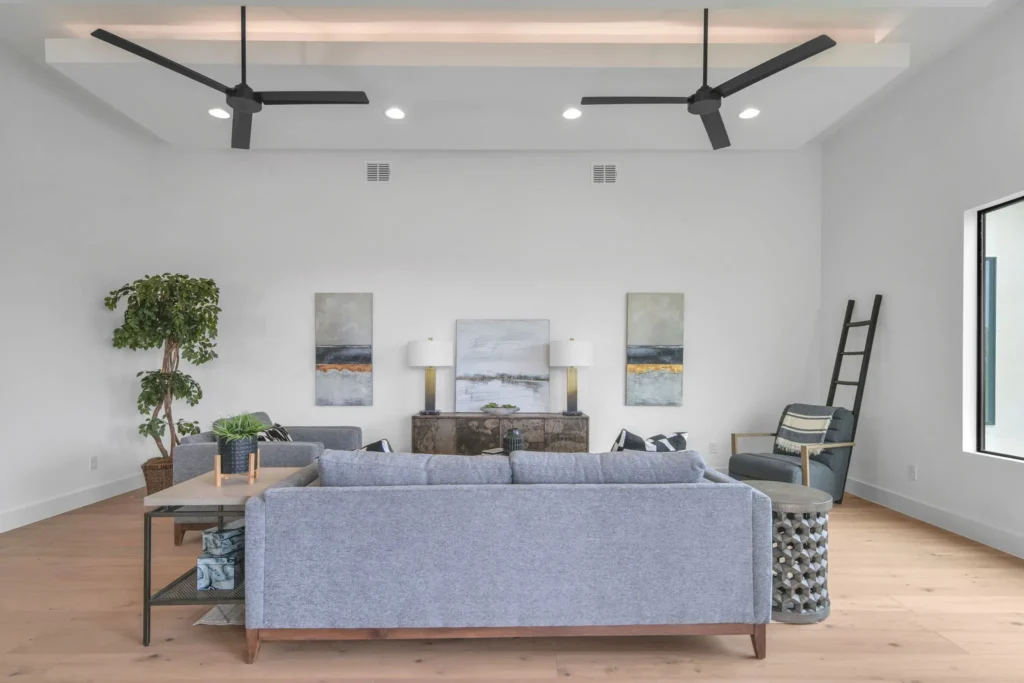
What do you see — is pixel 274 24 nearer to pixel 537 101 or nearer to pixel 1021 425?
pixel 537 101

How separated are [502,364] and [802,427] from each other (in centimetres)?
282

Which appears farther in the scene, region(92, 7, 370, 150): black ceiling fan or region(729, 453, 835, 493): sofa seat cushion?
region(729, 453, 835, 493): sofa seat cushion

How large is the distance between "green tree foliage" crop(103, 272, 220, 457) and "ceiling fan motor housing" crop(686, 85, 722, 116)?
4236mm

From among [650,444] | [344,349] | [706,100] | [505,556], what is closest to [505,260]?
[344,349]

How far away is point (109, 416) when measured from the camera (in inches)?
204

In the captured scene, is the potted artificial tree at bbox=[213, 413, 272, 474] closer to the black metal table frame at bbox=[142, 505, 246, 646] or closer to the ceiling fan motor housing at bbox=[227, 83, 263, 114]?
the black metal table frame at bbox=[142, 505, 246, 646]

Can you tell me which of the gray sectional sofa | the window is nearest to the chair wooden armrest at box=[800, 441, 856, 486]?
the window

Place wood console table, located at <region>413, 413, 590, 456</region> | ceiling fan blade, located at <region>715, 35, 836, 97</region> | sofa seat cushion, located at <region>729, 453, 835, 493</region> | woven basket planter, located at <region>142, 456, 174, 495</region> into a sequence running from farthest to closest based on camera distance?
wood console table, located at <region>413, 413, 590, 456</region> → woven basket planter, located at <region>142, 456, 174, 495</region> → sofa seat cushion, located at <region>729, 453, 835, 493</region> → ceiling fan blade, located at <region>715, 35, 836, 97</region>

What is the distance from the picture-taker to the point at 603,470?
237 cm

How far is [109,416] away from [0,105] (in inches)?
103

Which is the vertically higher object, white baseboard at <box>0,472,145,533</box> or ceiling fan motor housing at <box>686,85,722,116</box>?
ceiling fan motor housing at <box>686,85,722,116</box>

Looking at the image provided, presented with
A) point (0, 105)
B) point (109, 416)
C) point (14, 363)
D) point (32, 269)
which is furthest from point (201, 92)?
point (109, 416)

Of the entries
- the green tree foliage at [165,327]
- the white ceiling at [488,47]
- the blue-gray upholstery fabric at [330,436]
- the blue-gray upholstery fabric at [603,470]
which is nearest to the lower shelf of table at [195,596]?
the blue-gray upholstery fabric at [603,470]

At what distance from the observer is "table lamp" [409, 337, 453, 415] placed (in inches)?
217
